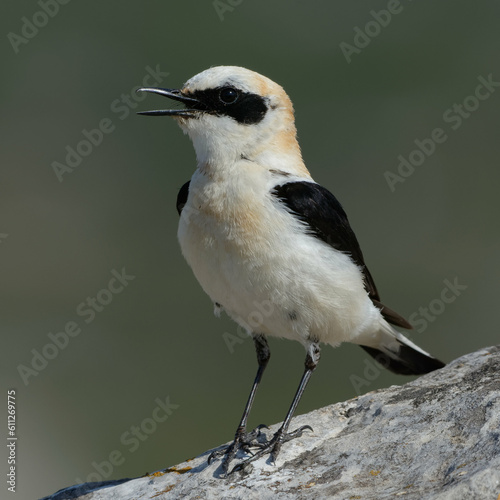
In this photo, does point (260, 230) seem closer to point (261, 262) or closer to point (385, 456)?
point (261, 262)

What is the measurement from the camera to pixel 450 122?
66.1 ft

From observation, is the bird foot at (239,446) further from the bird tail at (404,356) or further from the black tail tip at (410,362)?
the black tail tip at (410,362)

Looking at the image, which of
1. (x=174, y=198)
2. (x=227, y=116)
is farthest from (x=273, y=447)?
(x=174, y=198)

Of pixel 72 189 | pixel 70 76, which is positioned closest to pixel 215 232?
pixel 72 189

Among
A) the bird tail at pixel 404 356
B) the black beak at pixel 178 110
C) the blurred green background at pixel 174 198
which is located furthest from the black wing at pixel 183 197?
the blurred green background at pixel 174 198

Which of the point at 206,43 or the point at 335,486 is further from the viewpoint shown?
the point at 206,43

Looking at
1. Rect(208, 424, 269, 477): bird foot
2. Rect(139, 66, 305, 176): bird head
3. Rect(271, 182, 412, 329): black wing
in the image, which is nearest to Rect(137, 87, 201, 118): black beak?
Rect(139, 66, 305, 176): bird head

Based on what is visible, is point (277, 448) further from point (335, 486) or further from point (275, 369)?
point (275, 369)

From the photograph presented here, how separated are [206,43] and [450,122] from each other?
19.3ft

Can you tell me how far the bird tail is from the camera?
8.31m

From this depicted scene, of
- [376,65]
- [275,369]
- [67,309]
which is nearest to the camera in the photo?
[275,369]

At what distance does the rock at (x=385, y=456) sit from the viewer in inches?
211

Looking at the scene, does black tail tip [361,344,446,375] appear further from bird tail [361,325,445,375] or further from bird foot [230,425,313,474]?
bird foot [230,425,313,474]

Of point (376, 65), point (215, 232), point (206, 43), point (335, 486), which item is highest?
point (206, 43)
